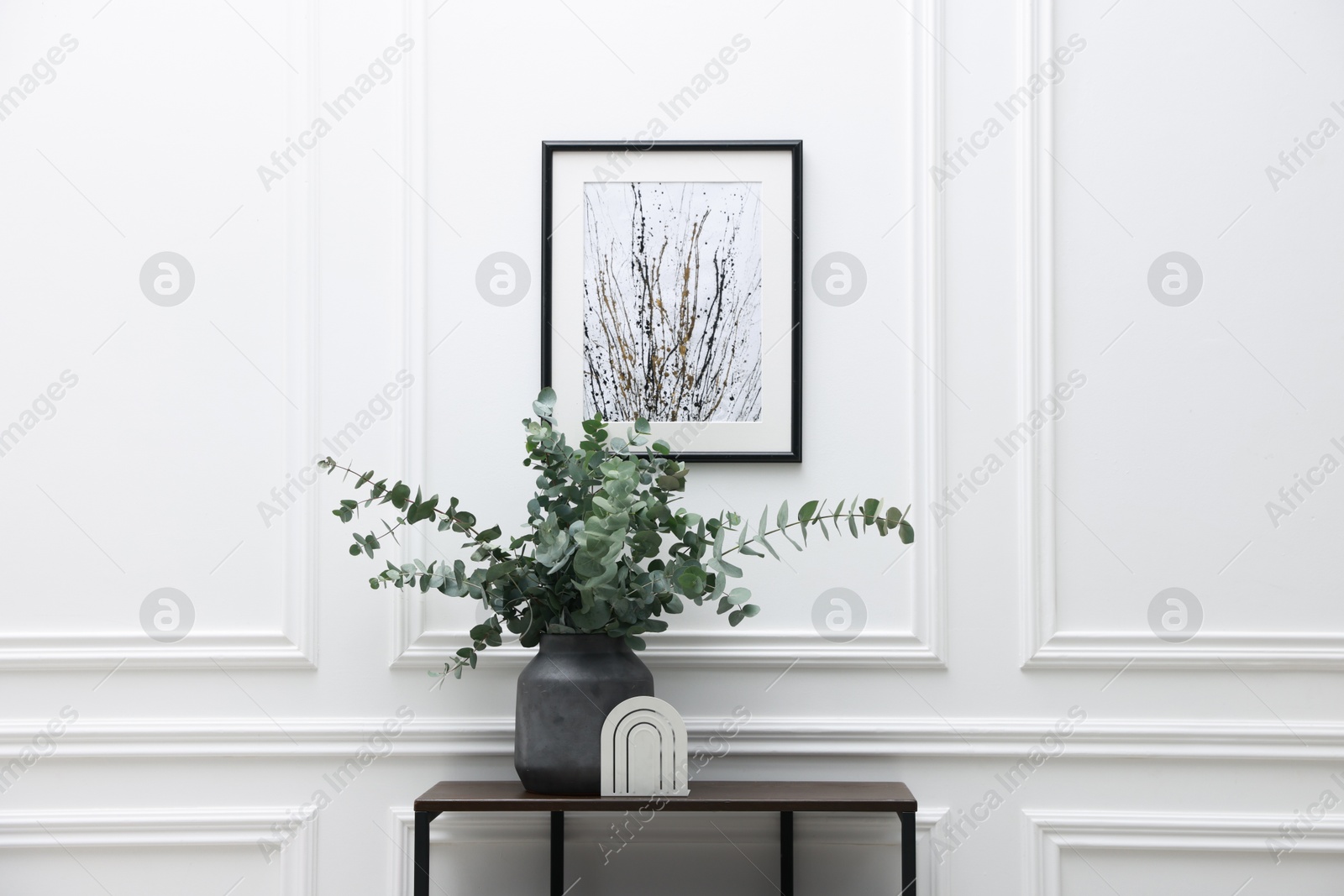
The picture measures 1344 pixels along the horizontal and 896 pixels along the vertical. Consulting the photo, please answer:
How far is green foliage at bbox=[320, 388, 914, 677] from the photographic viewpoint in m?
1.28

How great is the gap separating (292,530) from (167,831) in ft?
1.83

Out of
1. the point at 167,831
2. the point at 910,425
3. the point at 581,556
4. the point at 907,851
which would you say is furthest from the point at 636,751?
the point at 167,831

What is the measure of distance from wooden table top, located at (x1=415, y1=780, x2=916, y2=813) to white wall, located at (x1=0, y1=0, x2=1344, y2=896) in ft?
0.43

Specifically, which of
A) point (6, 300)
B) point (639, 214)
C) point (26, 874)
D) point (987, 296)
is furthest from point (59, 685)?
point (987, 296)

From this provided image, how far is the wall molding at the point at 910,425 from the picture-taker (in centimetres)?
151

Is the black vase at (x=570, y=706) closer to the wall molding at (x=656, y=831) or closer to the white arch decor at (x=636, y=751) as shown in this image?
the white arch decor at (x=636, y=751)

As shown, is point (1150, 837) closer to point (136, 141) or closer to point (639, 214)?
point (639, 214)

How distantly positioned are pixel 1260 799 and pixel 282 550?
5.82 feet

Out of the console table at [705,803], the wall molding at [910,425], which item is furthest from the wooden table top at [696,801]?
the wall molding at [910,425]

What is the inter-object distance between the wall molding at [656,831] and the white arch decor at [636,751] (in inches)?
10.8

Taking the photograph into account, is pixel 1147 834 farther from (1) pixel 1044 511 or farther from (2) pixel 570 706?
(2) pixel 570 706

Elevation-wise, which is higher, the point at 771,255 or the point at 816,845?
the point at 771,255

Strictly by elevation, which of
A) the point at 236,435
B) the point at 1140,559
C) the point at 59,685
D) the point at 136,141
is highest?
the point at 136,141

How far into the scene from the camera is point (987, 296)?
155 centimetres
